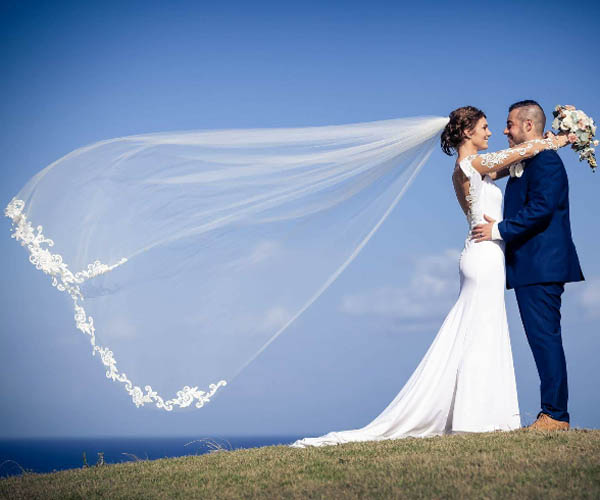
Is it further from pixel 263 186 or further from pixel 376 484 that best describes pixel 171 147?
pixel 376 484

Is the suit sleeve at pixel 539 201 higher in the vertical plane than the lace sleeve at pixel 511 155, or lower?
lower

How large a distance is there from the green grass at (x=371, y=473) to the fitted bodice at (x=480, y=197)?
2583 millimetres

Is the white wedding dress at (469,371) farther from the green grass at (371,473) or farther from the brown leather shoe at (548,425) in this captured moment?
the green grass at (371,473)

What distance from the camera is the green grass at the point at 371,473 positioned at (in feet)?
18.5

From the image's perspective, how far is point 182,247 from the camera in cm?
775

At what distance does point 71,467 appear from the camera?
28.3ft

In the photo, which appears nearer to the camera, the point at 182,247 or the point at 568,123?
the point at 182,247

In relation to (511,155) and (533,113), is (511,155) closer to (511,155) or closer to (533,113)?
(511,155)

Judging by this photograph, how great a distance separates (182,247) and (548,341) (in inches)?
167

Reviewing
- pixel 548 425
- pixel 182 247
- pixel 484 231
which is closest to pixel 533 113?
pixel 484 231

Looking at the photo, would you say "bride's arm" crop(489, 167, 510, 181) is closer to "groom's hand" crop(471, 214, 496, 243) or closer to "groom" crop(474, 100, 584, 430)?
"groom" crop(474, 100, 584, 430)

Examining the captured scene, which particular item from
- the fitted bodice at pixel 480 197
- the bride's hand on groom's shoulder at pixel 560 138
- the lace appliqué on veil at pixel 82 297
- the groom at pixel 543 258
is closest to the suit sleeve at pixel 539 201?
the groom at pixel 543 258

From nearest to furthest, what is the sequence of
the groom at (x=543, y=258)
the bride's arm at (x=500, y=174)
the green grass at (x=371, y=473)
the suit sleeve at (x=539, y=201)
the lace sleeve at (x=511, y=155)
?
the green grass at (x=371, y=473) → the groom at (x=543, y=258) → the suit sleeve at (x=539, y=201) → the lace sleeve at (x=511, y=155) → the bride's arm at (x=500, y=174)

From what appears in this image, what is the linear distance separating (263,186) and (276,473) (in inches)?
133
